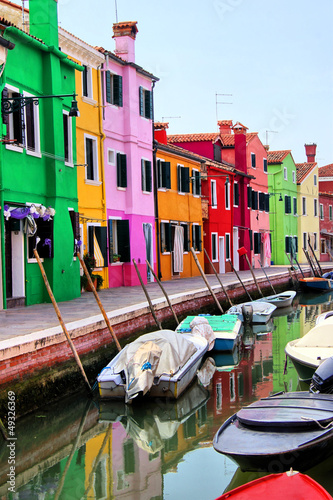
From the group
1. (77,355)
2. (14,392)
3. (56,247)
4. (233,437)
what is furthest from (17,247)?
(233,437)

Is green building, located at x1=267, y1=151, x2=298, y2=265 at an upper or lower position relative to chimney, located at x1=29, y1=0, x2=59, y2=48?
lower

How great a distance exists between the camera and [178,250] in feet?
88.2

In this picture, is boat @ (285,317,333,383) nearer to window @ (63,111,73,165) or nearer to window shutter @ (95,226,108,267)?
window @ (63,111,73,165)

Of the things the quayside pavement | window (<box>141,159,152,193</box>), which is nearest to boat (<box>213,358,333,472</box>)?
the quayside pavement

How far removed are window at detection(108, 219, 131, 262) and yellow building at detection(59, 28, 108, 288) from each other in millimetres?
1248

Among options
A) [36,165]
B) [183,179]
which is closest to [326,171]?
[183,179]

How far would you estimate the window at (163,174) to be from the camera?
25656 millimetres

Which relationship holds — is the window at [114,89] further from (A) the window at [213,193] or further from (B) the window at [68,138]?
(A) the window at [213,193]

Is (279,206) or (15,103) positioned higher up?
(15,103)

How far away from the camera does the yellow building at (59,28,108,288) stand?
64.2 feet

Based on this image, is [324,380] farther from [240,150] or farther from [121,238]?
[240,150]

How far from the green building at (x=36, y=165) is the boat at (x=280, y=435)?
8.04 meters

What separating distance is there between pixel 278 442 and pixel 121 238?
1570cm

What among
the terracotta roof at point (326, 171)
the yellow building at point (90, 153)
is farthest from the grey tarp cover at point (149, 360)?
the terracotta roof at point (326, 171)
